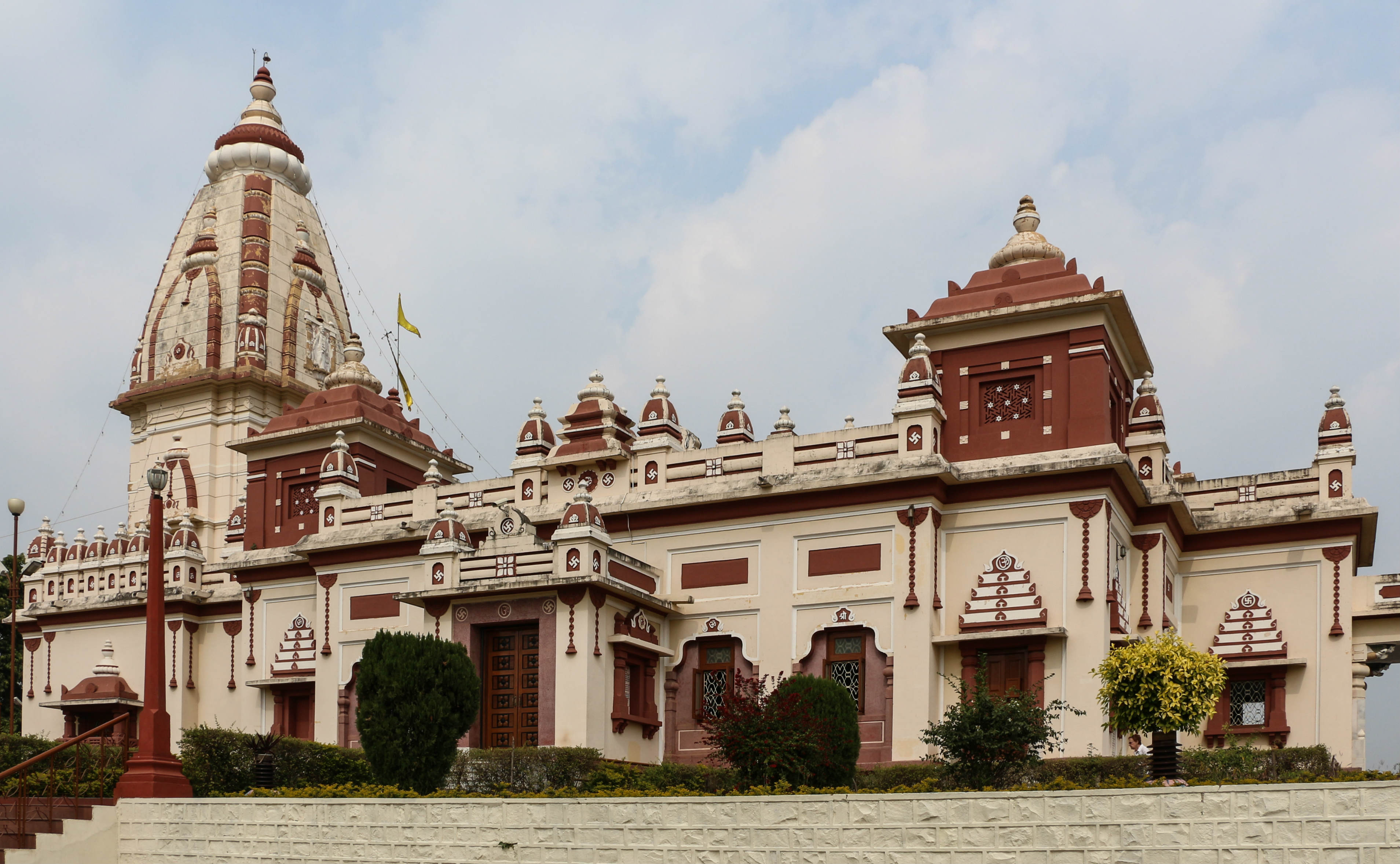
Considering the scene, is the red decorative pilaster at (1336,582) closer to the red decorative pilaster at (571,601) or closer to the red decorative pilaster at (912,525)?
the red decorative pilaster at (912,525)

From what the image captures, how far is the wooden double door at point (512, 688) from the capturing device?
1078 inches

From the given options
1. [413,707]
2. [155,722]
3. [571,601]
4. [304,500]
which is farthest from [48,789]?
[304,500]

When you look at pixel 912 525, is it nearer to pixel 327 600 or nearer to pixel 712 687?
pixel 712 687

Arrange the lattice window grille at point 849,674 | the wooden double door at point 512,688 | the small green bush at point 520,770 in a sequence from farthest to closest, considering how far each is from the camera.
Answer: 1. the wooden double door at point 512,688
2. the lattice window grille at point 849,674
3. the small green bush at point 520,770

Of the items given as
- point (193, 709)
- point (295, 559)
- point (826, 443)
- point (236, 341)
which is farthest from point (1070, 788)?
point (236, 341)

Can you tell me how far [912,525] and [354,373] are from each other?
16.1 m

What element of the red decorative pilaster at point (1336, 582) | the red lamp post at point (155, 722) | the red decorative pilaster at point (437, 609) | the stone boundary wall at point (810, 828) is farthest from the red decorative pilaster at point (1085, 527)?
the red lamp post at point (155, 722)

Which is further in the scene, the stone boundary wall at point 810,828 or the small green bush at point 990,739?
the small green bush at point 990,739

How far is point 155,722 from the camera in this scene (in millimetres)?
21078

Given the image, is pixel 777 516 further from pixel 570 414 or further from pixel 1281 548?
pixel 1281 548

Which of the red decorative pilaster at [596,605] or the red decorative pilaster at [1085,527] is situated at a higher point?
the red decorative pilaster at [1085,527]

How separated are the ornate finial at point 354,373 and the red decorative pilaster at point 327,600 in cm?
613

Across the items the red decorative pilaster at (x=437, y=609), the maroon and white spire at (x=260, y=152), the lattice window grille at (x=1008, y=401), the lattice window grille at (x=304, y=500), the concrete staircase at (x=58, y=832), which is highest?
the maroon and white spire at (x=260, y=152)

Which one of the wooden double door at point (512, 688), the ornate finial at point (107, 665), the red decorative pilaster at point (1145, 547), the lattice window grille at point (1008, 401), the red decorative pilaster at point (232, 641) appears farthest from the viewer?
the ornate finial at point (107, 665)
